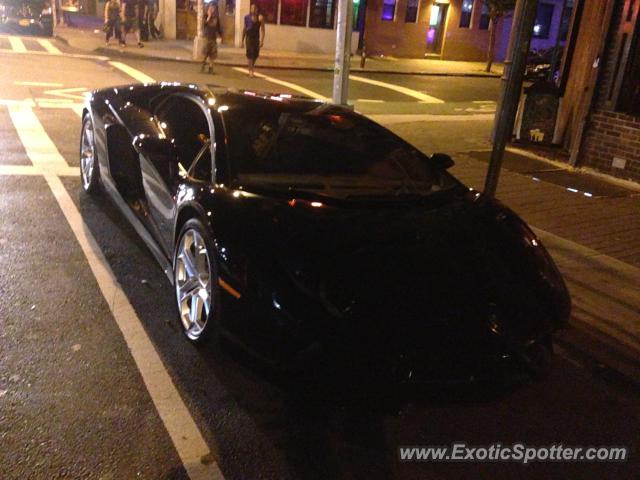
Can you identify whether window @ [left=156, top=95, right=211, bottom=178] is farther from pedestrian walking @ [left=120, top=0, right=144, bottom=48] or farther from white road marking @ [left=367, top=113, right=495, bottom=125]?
pedestrian walking @ [left=120, top=0, right=144, bottom=48]

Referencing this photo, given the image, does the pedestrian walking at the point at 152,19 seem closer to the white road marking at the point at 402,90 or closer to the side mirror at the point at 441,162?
the white road marking at the point at 402,90

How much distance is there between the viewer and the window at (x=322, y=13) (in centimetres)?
2747

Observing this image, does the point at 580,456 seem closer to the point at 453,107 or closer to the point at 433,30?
the point at 453,107

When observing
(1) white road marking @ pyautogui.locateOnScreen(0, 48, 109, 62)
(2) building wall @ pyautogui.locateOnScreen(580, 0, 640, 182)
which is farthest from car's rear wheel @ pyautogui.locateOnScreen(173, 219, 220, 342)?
(1) white road marking @ pyautogui.locateOnScreen(0, 48, 109, 62)

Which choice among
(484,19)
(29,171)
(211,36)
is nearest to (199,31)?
(211,36)

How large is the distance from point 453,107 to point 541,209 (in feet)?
30.8

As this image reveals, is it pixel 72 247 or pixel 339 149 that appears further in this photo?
pixel 72 247

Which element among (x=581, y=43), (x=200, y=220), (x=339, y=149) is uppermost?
(x=581, y=43)

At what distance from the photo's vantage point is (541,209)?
7.04 m

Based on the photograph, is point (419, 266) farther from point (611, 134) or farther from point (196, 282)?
point (611, 134)

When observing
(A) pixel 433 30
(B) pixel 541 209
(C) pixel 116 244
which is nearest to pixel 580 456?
(C) pixel 116 244

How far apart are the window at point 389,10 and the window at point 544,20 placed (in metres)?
9.91

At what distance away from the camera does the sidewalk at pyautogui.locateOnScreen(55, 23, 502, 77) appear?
21.6m

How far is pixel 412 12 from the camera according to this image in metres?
30.5
